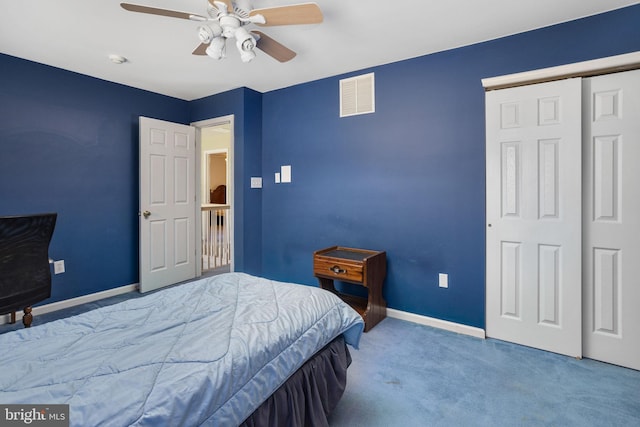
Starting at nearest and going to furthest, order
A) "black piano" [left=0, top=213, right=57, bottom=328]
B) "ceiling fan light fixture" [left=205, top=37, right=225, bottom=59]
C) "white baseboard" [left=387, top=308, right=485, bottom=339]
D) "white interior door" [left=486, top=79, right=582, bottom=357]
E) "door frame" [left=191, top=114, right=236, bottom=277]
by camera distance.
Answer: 1. "ceiling fan light fixture" [left=205, top=37, right=225, bottom=59]
2. "black piano" [left=0, top=213, right=57, bottom=328]
3. "white interior door" [left=486, top=79, right=582, bottom=357]
4. "white baseboard" [left=387, top=308, right=485, bottom=339]
5. "door frame" [left=191, top=114, right=236, bottom=277]

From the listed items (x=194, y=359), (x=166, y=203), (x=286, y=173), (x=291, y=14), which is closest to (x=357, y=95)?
(x=286, y=173)

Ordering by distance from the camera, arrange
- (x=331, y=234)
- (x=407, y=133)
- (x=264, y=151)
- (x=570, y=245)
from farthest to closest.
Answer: (x=264, y=151)
(x=331, y=234)
(x=407, y=133)
(x=570, y=245)

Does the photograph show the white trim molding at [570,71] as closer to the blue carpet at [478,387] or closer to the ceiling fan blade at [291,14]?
the ceiling fan blade at [291,14]

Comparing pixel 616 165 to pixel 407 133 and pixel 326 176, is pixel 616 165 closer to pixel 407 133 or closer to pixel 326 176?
pixel 407 133

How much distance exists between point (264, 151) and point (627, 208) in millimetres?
3469

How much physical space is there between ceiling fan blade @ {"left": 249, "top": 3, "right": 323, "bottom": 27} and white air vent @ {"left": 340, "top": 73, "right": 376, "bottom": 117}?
1431 mm

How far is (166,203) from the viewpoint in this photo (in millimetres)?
4016

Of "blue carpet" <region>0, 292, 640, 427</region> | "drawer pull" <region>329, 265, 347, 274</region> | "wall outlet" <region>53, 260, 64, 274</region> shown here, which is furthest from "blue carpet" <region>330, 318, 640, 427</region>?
"wall outlet" <region>53, 260, 64, 274</region>

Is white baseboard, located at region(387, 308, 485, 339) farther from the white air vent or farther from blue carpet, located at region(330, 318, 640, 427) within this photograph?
the white air vent

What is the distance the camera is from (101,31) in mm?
2510

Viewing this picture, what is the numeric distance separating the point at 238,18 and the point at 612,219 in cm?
284

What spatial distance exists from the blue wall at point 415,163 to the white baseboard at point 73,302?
1939 millimetres

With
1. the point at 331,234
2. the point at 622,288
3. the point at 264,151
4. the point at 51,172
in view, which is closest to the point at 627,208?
the point at 622,288

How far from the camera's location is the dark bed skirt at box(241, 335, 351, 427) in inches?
50.0
